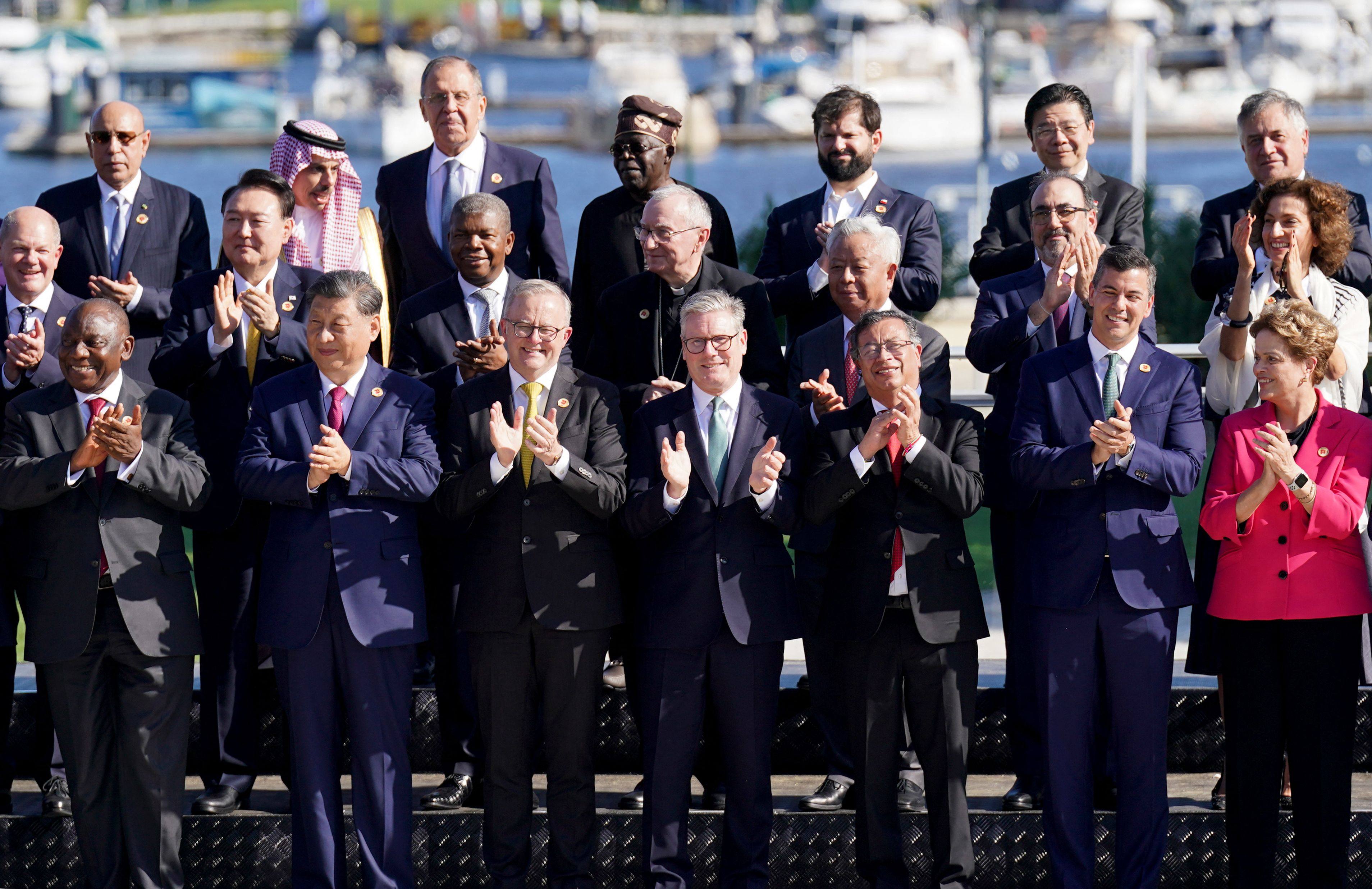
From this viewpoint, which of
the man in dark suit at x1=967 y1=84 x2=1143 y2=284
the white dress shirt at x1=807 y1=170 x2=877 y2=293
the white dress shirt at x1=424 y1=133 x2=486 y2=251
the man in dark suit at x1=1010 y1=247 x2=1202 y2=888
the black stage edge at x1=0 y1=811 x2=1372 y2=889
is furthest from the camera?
the white dress shirt at x1=424 y1=133 x2=486 y2=251

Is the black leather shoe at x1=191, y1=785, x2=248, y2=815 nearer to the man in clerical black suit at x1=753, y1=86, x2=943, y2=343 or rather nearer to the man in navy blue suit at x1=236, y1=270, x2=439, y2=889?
the man in navy blue suit at x1=236, y1=270, x2=439, y2=889

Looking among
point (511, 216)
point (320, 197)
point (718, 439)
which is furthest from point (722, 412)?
point (320, 197)

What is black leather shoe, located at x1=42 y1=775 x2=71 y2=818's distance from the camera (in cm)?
490

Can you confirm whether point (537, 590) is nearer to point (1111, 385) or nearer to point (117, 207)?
point (1111, 385)

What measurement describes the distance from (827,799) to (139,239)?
271 centimetres

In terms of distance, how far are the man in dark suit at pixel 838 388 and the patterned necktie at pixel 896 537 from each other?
0.69 ft

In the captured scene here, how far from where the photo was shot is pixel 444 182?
541cm

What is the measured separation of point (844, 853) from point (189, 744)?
81.3 inches

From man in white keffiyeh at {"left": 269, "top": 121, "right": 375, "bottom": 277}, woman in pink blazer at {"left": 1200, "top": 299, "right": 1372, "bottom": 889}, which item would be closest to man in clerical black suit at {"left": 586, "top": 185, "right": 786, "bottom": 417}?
man in white keffiyeh at {"left": 269, "top": 121, "right": 375, "bottom": 277}

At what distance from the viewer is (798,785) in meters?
5.20

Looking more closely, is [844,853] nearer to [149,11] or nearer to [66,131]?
[66,131]

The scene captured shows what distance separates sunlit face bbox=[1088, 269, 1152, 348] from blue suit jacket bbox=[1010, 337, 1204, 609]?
0.07 metres

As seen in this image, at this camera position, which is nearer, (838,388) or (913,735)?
(913,735)

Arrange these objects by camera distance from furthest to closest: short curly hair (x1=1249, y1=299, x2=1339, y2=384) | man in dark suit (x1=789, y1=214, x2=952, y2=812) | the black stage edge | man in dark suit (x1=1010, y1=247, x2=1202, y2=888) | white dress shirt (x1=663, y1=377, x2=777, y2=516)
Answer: the black stage edge, man in dark suit (x1=789, y1=214, x2=952, y2=812), white dress shirt (x1=663, y1=377, x2=777, y2=516), man in dark suit (x1=1010, y1=247, x2=1202, y2=888), short curly hair (x1=1249, y1=299, x2=1339, y2=384)
